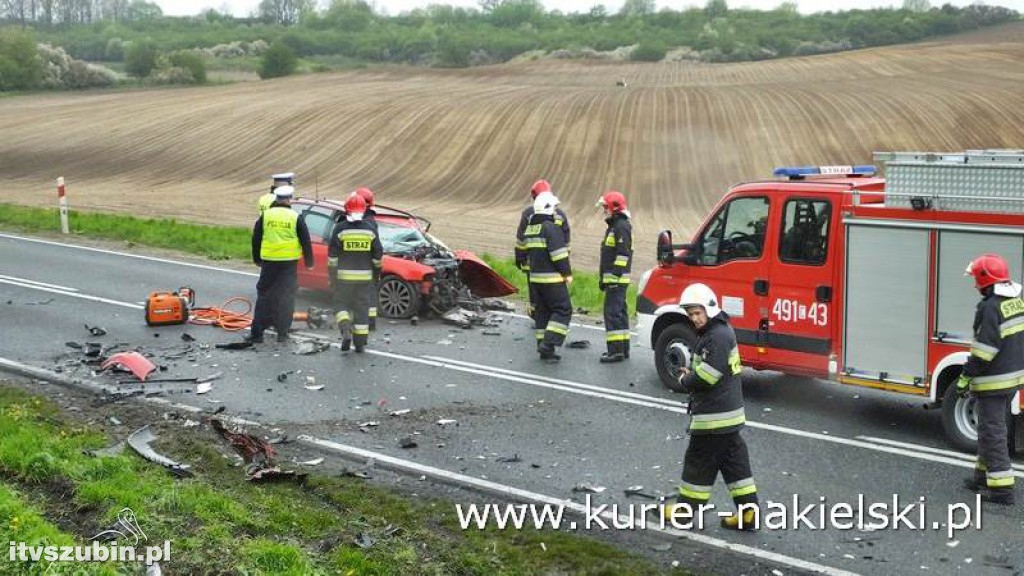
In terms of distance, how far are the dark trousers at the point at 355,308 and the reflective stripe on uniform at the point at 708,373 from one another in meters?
6.29

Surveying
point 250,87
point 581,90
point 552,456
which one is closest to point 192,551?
point 552,456

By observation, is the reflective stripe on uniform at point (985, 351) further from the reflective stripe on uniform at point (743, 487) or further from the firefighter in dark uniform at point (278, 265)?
the firefighter in dark uniform at point (278, 265)

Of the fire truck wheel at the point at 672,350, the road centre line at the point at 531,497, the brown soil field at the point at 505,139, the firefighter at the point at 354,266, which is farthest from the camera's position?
the brown soil field at the point at 505,139

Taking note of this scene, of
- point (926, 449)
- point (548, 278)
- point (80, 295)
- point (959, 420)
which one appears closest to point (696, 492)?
point (926, 449)

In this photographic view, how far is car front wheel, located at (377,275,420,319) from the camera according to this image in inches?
607

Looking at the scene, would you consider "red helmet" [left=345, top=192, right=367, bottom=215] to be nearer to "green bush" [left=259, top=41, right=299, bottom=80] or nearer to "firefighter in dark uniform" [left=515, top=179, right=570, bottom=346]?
"firefighter in dark uniform" [left=515, top=179, right=570, bottom=346]

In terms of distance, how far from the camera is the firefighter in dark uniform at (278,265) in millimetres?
13758

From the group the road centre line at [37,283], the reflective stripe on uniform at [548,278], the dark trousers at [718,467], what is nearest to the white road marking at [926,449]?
the dark trousers at [718,467]

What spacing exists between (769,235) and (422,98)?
39966mm

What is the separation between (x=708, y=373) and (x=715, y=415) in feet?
0.96

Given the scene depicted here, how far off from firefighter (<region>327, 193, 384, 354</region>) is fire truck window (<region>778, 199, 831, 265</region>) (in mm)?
4977

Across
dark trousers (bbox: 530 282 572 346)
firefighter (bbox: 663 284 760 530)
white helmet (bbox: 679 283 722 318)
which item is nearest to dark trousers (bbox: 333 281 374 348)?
dark trousers (bbox: 530 282 572 346)

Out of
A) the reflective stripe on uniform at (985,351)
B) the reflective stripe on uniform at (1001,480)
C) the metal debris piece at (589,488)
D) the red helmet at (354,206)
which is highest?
the red helmet at (354,206)

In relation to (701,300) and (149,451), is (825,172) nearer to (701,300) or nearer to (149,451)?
(701,300)
